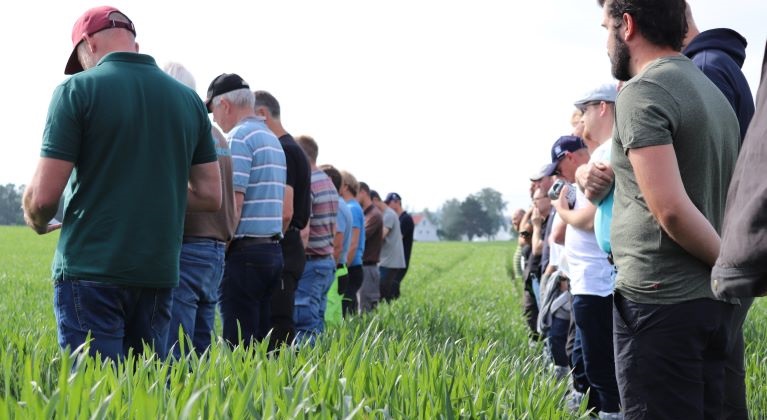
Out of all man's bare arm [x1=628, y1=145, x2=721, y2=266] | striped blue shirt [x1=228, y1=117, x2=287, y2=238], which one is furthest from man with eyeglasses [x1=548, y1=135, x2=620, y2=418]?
striped blue shirt [x1=228, y1=117, x2=287, y2=238]

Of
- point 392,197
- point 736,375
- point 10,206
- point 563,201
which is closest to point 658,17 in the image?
point 736,375

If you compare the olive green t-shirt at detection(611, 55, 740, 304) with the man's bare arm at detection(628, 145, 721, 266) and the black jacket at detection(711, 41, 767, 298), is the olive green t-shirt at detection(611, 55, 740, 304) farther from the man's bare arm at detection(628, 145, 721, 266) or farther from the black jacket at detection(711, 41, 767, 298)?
the black jacket at detection(711, 41, 767, 298)

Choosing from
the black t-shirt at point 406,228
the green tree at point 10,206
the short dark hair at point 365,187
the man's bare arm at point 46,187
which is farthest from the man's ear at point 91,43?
the green tree at point 10,206

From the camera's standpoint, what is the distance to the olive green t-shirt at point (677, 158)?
2.83 m

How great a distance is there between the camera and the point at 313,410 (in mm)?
2301

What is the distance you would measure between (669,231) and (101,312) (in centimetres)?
201

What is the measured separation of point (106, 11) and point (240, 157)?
5.56 ft

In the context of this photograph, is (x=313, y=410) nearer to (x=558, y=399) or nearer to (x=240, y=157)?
(x=558, y=399)

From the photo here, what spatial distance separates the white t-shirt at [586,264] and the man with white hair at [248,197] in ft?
5.76

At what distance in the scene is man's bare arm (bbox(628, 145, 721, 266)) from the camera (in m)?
2.77

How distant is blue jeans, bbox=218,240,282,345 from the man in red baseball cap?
5.78 ft

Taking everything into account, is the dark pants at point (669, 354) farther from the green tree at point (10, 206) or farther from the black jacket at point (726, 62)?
the green tree at point (10, 206)

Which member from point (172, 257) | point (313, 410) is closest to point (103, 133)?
point (172, 257)

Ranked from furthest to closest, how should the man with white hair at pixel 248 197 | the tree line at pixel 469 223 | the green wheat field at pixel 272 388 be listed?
the tree line at pixel 469 223 → the man with white hair at pixel 248 197 → the green wheat field at pixel 272 388
